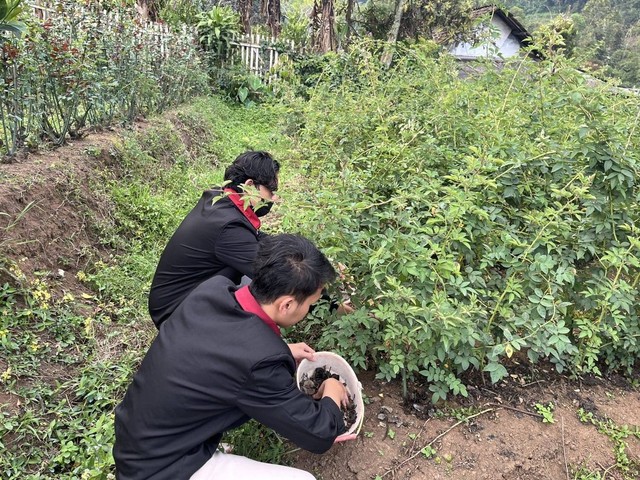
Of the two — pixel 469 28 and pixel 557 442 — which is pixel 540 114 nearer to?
pixel 557 442

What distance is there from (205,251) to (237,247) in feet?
0.57

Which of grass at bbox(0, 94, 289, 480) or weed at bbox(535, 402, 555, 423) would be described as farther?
weed at bbox(535, 402, 555, 423)

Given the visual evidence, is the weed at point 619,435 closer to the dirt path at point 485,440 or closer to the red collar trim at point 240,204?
the dirt path at point 485,440

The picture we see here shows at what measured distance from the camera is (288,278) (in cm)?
144

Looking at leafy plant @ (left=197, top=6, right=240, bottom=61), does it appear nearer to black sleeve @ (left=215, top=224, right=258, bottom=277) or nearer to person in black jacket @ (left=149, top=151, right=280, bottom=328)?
person in black jacket @ (left=149, top=151, right=280, bottom=328)

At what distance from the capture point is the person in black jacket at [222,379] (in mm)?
1374

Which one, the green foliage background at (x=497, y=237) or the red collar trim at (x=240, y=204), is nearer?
the green foliage background at (x=497, y=237)

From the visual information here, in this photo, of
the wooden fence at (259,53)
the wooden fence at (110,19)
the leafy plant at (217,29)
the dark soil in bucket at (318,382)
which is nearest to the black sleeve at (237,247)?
the dark soil in bucket at (318,382)

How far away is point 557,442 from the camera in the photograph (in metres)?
2.10

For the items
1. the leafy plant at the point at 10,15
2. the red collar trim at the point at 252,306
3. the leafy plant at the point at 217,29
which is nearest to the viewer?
the red collar trim at the point at 252,306

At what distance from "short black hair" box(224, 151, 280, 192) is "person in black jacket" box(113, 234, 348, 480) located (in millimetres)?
827

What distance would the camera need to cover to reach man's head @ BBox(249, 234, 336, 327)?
4.76 feet

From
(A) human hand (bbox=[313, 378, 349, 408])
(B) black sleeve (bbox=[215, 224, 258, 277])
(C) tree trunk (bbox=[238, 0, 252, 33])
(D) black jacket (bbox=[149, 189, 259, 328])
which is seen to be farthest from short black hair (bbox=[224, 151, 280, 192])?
(C) tree trunk (bbox=[238, 0, 252, 33])

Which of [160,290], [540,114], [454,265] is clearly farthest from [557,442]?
[160,290]
